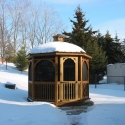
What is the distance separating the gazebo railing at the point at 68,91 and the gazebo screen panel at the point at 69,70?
0.31m

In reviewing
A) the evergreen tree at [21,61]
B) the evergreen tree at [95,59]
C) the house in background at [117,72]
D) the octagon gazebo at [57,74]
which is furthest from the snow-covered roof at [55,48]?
the evergreen tree at [21,61]

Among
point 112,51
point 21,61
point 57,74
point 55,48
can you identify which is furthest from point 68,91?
point 112,51

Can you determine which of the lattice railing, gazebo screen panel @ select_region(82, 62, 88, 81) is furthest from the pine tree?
the lattice railing

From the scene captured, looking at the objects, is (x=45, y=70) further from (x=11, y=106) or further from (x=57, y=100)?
(x=11, y=106)

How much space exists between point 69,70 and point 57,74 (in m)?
0.75

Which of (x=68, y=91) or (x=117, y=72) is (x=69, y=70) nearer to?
(x=68, y=91)

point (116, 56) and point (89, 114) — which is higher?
point (116, 56)

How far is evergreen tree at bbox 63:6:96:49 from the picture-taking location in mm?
30781

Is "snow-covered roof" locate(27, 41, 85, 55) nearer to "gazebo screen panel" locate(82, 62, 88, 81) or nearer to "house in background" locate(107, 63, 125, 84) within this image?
"gazebo screen panel" locate(82, 62, 88, 81)

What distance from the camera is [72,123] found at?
8.16 metres

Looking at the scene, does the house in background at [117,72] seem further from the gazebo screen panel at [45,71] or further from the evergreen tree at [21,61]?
the gazebo screen panel at [45,71]

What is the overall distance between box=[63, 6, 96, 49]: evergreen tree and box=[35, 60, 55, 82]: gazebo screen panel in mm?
17620

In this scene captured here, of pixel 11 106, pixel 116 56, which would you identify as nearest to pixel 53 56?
pixel 11 106

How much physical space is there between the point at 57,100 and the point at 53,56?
2.21 m
